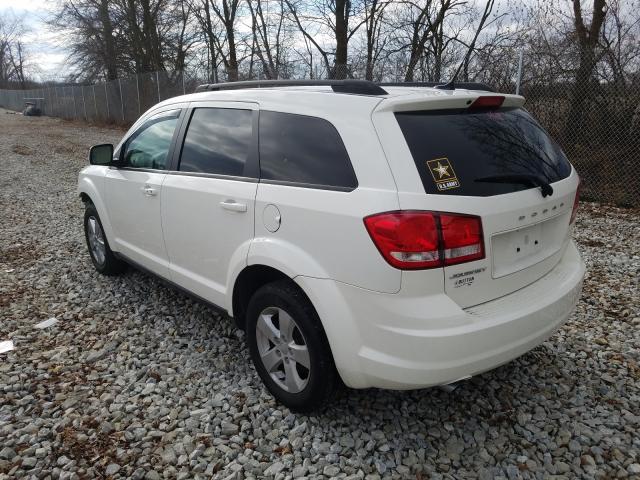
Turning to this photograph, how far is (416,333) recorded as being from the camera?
2.09m

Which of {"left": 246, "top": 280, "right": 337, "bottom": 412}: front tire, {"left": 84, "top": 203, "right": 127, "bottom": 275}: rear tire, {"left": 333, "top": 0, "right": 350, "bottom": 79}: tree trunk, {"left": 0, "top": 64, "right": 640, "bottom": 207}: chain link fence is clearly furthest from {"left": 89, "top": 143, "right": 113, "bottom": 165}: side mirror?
{"left": 333, "top": 0, "right": 350, "bottom": 79}: tree trunk

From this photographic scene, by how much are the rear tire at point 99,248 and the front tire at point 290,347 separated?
8.07ft

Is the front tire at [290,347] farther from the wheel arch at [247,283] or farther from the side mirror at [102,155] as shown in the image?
the side mirror at [102,155]

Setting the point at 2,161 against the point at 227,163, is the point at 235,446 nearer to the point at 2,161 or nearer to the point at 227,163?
the point at 227,163

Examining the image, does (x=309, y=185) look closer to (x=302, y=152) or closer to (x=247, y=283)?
(x=302, y=152)

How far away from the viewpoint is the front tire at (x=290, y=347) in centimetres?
243

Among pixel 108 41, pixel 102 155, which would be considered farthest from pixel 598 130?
pixel 108 41

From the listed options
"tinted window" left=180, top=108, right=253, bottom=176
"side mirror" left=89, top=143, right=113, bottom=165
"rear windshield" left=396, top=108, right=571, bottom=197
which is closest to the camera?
"rear windshield" left=396, top=108, right=571, bottom=197

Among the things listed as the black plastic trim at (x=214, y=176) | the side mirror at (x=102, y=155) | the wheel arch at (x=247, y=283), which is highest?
the side mirror at (x=102, y=155)

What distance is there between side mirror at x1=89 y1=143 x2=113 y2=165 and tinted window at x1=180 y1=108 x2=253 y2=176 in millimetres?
1219

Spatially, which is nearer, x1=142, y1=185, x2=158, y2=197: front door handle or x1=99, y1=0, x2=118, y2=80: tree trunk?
x1=142, y1=185, x2=158, y2=197: front door handle

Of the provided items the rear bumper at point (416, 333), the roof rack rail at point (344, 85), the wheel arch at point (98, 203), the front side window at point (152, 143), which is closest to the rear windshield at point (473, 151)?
the roof rack rail at point (344, 85)

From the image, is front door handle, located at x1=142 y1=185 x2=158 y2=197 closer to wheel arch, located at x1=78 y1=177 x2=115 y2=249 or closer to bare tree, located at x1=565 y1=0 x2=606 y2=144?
wheel arch, located at x1=78 y1=177 x2=115 y2=249

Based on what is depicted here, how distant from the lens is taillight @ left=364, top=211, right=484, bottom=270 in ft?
6.81
